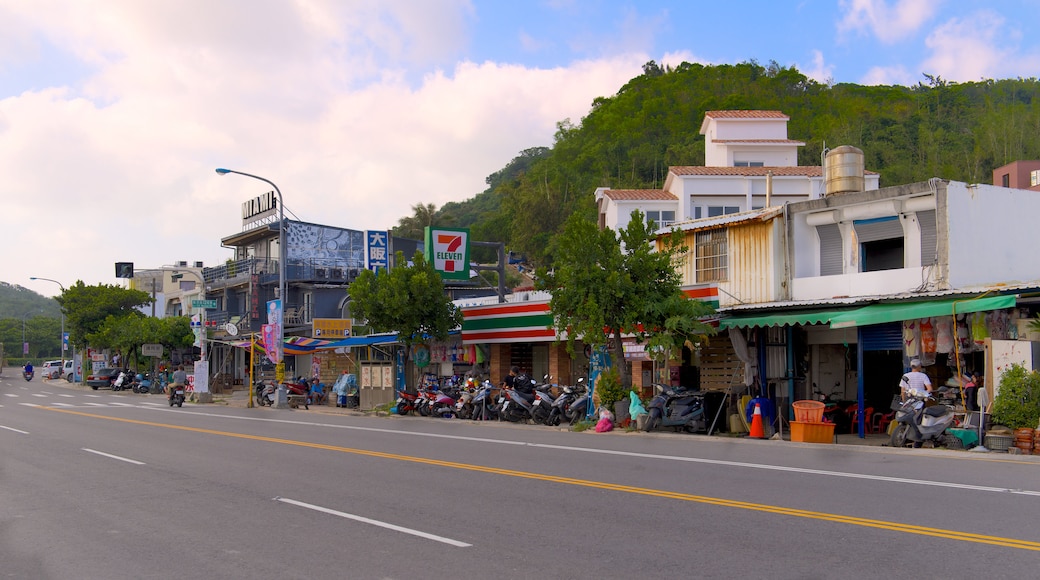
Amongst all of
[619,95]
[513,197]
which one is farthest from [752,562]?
[619,95]

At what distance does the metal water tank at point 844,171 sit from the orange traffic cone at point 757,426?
308 inches

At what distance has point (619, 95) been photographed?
7894 cm

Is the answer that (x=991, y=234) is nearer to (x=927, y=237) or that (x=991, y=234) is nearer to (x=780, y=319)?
(x=927, y=237)

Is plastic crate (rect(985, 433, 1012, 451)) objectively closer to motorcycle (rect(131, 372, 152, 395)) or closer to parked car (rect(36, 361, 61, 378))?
motorcycle (rect(131, 372, 152, 395))

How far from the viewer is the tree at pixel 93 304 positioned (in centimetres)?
6775

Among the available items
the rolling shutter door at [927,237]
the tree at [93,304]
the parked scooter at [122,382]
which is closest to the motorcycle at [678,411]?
the rolling shutter door at [927,237]

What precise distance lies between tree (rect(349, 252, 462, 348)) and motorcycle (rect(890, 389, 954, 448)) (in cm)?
1687

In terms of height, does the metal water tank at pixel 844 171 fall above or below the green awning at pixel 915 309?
above

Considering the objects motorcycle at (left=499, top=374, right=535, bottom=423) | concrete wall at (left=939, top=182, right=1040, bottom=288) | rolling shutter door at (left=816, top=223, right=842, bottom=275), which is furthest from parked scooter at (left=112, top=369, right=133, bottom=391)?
concrete wall at (left=939, top=182, right=1040, bottom=288)

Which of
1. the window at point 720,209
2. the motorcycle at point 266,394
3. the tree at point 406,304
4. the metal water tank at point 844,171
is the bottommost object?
the motorcycle at point 266,394

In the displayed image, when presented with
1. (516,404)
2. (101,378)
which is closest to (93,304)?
(101,378)

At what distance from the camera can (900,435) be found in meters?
17.0

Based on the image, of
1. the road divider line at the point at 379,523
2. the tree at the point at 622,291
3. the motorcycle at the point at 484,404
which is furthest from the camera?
the motorcycle at the point at 484,404

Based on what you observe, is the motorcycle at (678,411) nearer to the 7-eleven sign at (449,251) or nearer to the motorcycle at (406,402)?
the motorcycle at (406,402)
